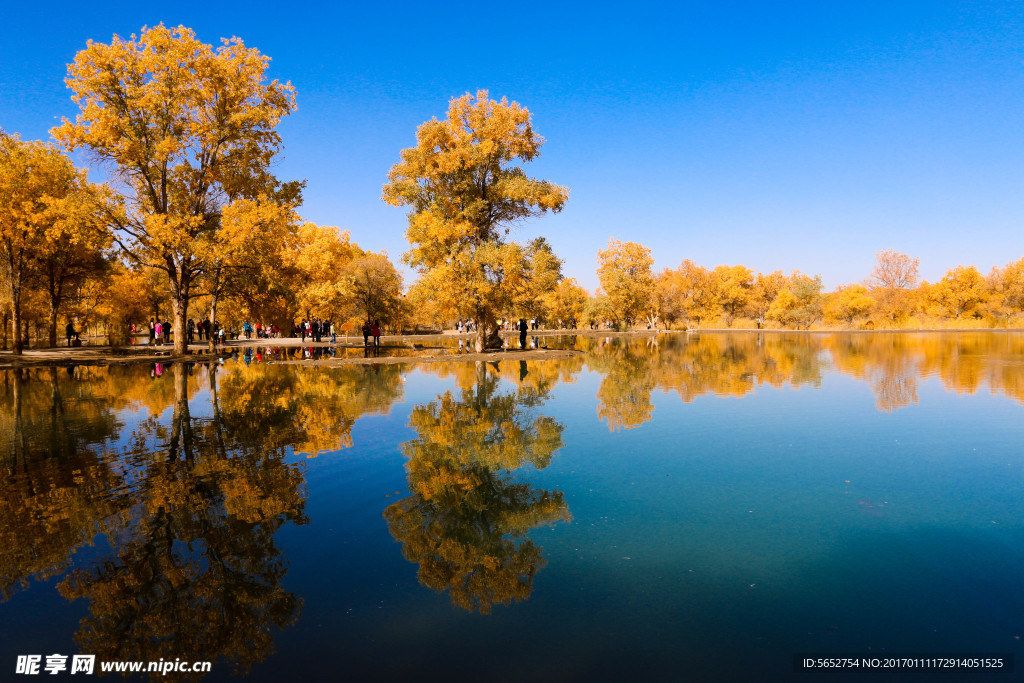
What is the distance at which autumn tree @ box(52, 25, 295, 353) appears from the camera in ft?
92.0

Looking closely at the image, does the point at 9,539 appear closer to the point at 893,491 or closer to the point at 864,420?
the point at 893,491

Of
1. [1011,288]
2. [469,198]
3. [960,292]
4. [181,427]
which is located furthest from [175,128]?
[1011,288]

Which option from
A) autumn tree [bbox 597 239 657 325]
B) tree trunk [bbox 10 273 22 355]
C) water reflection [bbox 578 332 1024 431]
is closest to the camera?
water reflection [bbox 578 332 1024 431]

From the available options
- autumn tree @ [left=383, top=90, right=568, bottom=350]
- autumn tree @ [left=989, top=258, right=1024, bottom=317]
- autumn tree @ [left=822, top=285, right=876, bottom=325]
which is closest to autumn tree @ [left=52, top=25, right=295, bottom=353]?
autumn tree @ [left=383, top=90, right=568, bottom=350]

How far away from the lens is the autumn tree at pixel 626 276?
75000 mm

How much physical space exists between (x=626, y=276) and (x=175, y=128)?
55.3 m

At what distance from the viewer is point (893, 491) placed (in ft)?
24.9

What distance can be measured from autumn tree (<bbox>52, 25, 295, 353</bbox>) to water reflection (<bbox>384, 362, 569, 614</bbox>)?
2322 centimetres

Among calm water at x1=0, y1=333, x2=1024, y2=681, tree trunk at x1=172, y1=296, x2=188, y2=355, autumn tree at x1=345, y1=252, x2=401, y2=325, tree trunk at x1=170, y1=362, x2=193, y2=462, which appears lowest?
calm water at x1=0, y1=333, x2=1024, y2=681

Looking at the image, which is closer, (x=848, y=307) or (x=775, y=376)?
(x=775, y=376)

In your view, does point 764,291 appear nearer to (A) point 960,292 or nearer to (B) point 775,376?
(A) point 960,292

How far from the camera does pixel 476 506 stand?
6.87m

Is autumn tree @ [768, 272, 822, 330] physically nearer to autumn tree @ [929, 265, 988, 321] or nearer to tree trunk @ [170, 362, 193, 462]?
autumn tree @ [929, 265, 988, 321]

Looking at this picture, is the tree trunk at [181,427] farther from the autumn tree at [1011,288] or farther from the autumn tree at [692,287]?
the autumn tree at [1011,288]
